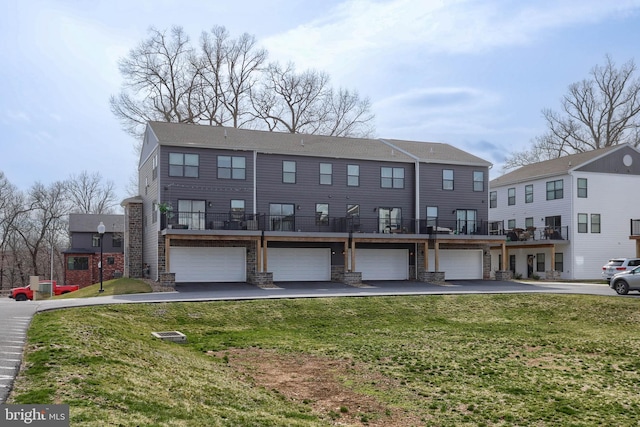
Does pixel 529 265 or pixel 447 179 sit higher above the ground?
pixel 447 179

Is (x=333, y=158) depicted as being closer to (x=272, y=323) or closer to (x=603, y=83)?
(x=272, y=323)

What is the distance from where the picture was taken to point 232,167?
3130 centimetres

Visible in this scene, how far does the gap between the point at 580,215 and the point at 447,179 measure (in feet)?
30.6

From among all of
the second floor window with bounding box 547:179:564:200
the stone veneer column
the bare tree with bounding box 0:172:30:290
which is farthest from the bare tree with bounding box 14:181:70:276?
the second floor window with bounding box 547:179:564:200

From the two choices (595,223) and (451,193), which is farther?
(595,223)

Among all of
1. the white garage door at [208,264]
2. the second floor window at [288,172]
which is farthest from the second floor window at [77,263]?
the second floor window at [288,172]

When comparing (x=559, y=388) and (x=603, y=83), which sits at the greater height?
(x=603, y=83)

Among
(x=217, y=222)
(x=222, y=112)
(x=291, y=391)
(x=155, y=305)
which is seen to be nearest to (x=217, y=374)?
(x=291, y=391)

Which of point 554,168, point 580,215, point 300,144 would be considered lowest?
point 580,215

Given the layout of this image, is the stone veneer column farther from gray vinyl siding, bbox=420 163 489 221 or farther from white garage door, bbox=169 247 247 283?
gray vinyl siding, bbox=420 163 489 221

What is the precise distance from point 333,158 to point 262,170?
13.4 feet

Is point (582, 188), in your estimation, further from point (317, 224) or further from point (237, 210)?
point (237, 210)

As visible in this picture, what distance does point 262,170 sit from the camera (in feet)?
105

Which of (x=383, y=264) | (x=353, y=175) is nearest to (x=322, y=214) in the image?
(x=353, y=175)
